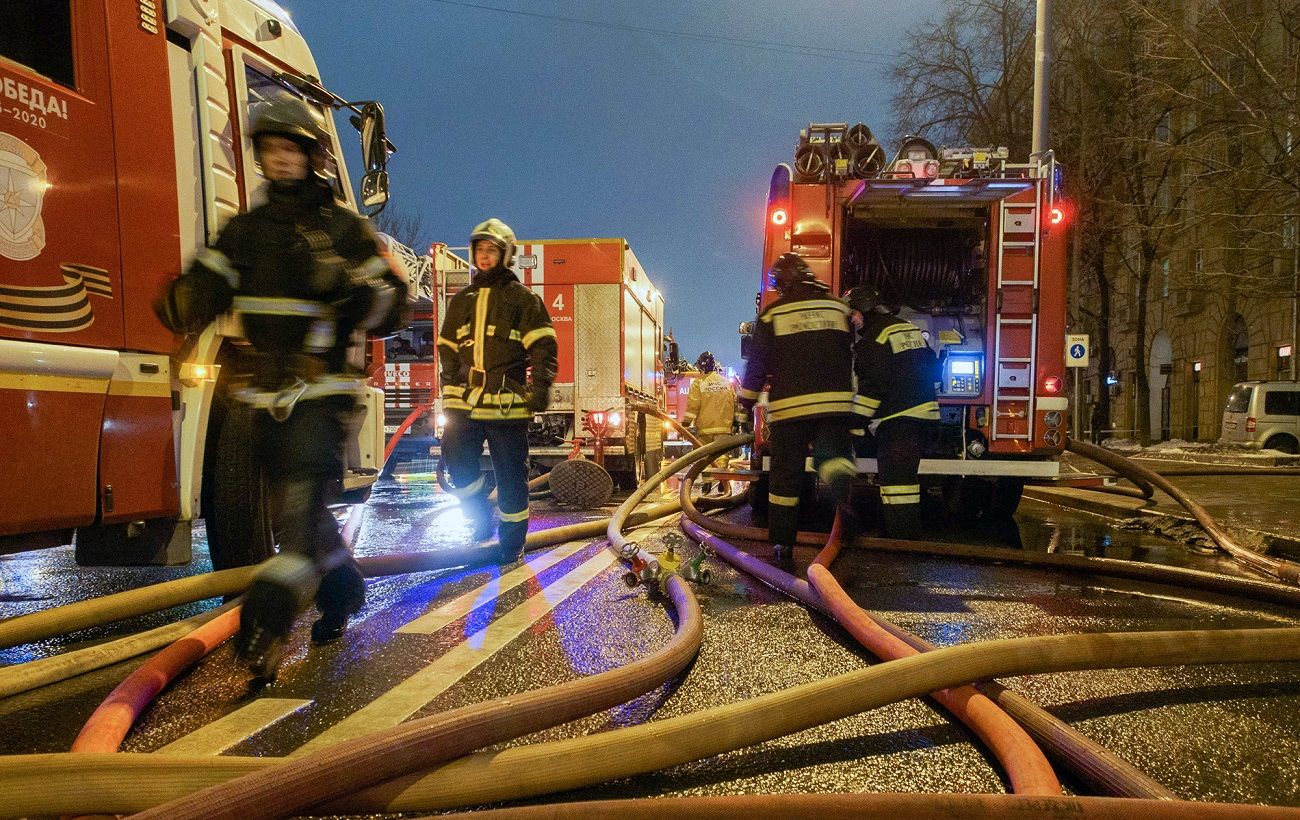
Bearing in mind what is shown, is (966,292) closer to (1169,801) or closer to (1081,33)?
(1169,801)

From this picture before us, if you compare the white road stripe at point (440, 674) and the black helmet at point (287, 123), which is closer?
the white road stripe at point (440, 674)

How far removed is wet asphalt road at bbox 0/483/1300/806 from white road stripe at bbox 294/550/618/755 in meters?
0.01

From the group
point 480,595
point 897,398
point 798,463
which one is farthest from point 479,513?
point 897,398

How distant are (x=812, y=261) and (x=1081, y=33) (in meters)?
16.6

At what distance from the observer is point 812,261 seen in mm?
5961

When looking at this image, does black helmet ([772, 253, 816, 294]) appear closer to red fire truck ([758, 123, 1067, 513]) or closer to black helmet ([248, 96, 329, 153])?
red fire truck ([758, 123, 1067, 513])

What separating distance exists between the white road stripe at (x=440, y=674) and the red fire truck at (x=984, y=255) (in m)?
3.11

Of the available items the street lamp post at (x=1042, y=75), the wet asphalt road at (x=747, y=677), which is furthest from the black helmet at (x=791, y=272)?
the street lamp post at (x=1042, y=75)

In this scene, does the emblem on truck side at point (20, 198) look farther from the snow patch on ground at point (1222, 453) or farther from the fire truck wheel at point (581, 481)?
the snow patch on ground at point (1222, 453)

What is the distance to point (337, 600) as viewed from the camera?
2.90m

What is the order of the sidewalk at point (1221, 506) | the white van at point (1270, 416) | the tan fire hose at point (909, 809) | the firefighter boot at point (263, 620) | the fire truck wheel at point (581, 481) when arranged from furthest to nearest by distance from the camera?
the white van at point (1270, 416) < the fire truck wheel at point (581, 481) < the sidewalk at point (1221, 506) < the firefighter boot at point (263, 620) < the tan fire hose at point (909, 809)

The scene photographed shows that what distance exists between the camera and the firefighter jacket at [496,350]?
4102 millimetres

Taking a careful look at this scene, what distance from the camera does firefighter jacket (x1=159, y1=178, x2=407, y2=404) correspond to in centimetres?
249

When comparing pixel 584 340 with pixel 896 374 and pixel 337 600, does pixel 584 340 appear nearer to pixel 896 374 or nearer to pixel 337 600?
pixel 896 374
